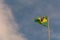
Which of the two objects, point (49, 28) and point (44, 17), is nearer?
point (49, 28)

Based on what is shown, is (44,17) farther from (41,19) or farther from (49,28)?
(49,28)

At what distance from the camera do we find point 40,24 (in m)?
60.9

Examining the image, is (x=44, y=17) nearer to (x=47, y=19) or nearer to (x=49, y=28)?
(x=47, y=19)

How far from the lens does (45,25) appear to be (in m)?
60.5

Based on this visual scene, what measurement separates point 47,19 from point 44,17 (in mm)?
947

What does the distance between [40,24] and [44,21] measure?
1330 millimetres

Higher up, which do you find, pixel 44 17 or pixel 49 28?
pixel 44 17

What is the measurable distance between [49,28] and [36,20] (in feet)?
15.0

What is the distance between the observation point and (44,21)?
202ft

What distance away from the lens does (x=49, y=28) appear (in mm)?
58031

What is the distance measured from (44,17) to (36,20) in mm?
2288

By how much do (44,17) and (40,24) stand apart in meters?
2.24

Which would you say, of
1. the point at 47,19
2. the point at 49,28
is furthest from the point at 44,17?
the point at 49,28

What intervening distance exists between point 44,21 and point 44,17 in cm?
111
